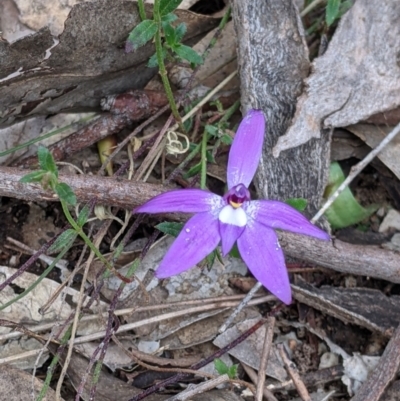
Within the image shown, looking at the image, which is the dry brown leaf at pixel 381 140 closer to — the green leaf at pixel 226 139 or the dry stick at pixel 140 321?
the green leaf at pixel 226 139

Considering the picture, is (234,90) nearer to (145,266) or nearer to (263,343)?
(145,266)

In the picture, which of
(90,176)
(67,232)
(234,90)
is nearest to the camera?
(67,232)

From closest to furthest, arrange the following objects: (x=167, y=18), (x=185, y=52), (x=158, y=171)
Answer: (x=167, y=18) < (x=185, y=52) < (x=158, y=171)

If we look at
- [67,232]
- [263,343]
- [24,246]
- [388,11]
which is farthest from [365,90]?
[24,246]

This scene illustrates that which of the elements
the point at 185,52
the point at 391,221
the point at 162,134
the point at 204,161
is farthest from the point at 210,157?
the point at 391,221

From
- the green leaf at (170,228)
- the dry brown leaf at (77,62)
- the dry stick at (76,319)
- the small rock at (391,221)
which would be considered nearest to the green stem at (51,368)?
the dry stick at (76,319)

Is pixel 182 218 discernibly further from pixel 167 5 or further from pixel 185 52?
pixel 167 5
